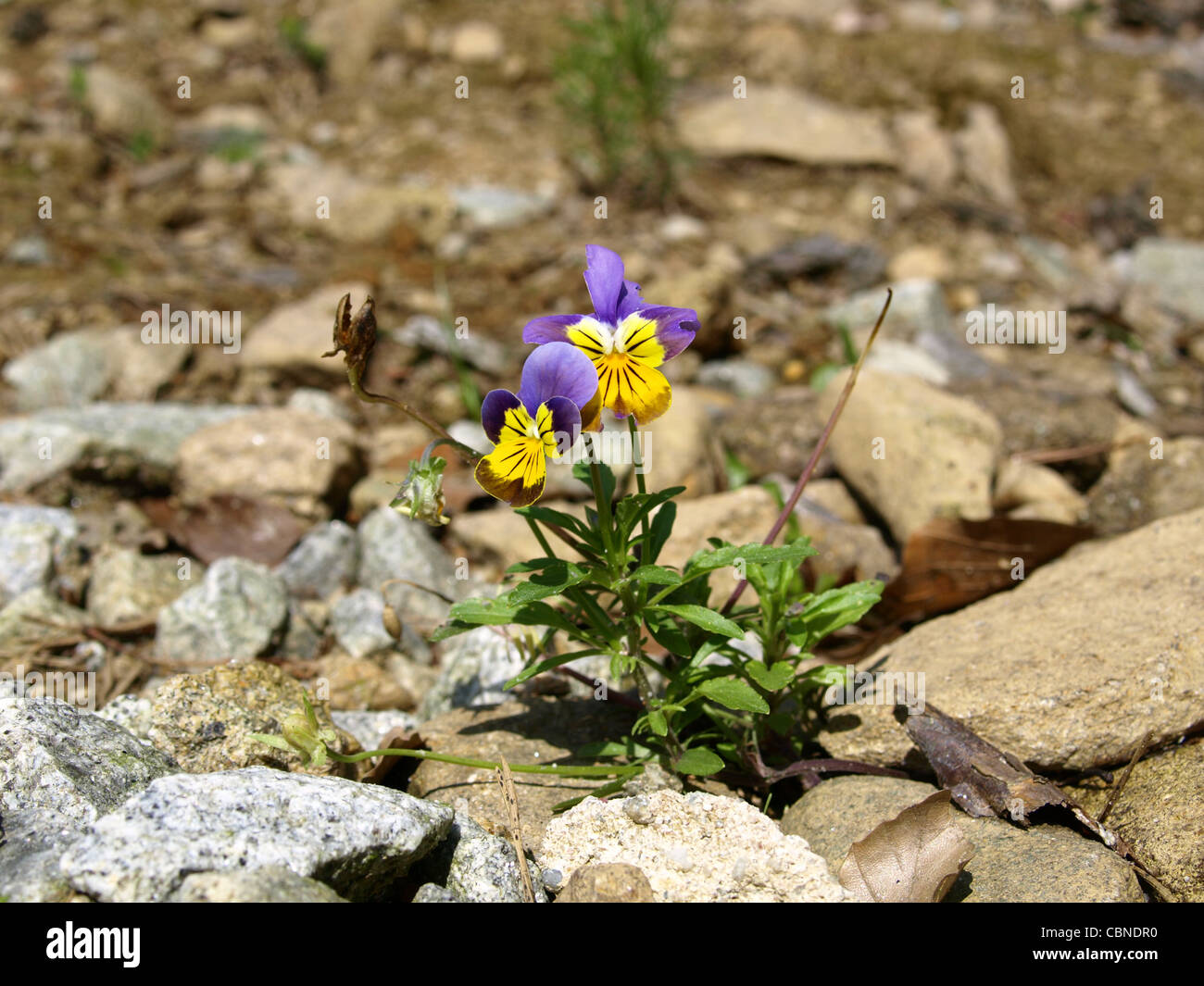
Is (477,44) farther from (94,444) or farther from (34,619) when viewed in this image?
(34,619)

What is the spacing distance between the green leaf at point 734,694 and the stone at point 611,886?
479 millimetres

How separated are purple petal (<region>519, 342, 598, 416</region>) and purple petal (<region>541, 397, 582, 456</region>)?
0.03m

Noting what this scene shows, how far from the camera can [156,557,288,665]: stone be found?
3.56 m

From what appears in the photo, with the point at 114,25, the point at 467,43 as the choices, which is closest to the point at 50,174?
the point at 114,25

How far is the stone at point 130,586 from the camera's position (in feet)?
12.5

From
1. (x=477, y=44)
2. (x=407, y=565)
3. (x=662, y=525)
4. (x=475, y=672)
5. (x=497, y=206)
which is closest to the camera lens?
(x=662, y=525)

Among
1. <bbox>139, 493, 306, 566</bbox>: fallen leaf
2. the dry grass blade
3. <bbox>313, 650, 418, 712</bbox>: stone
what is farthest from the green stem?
<bbox>139, 493, 306, 566</bbox>: fallen leaf

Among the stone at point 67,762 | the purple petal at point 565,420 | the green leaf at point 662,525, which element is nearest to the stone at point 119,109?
the stone at point 67,762

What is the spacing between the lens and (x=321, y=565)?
4121mm

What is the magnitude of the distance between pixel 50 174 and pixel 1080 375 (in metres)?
6.81

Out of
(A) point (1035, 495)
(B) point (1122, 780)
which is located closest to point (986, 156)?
(A) point (1035, 495)

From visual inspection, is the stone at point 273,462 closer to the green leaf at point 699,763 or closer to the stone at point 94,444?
the stone at point 94,444

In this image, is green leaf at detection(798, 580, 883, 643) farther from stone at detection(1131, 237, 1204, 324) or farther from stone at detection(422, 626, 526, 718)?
stone at detection(1131, 237, 1204, 324)

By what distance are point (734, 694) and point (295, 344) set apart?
3.56 m
